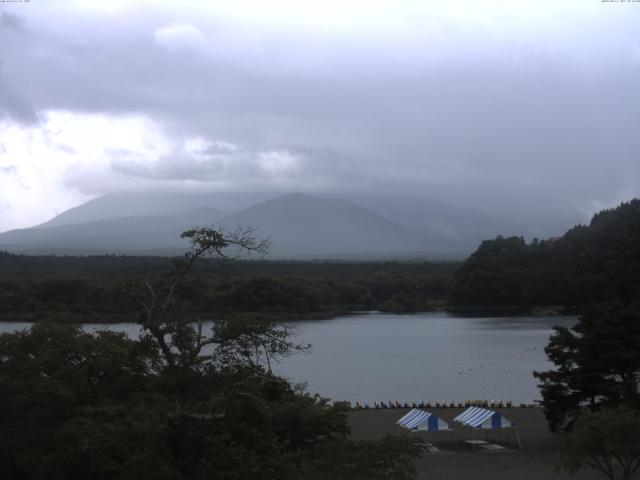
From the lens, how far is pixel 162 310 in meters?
7.63

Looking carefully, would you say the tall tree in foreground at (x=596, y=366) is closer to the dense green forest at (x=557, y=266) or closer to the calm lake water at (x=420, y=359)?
the calm lake water at (x=420, y=359)

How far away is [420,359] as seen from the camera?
A: 36.0 m

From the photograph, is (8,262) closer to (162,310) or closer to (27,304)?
(27,304)

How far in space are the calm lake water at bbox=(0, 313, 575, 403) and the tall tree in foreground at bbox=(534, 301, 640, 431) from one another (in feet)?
26.8

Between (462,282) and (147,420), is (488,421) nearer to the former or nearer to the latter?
(147,420)

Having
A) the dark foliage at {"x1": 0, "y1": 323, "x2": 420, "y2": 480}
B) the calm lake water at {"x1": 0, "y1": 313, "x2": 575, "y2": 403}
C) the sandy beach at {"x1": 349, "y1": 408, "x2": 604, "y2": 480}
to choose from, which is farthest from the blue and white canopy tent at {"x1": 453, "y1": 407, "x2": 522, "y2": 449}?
the calm lake water at {"x1": 0, "y1": 313, "x2": 575, "y2": 403}

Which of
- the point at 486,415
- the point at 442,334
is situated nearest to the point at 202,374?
the point at 486,415

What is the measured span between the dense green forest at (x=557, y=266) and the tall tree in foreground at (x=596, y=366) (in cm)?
3904

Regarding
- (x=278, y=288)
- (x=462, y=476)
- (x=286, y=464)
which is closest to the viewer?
(x=286, y=464)

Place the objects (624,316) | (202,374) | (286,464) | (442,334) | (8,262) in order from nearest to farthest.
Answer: (286,464) < (202,374) < (624,316) < (442,334) < (8,262)

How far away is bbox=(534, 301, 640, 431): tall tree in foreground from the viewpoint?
1590 centimetres

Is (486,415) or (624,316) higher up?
(624,316)

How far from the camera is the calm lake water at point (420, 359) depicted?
88.6 feet

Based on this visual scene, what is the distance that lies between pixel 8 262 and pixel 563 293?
164ft
